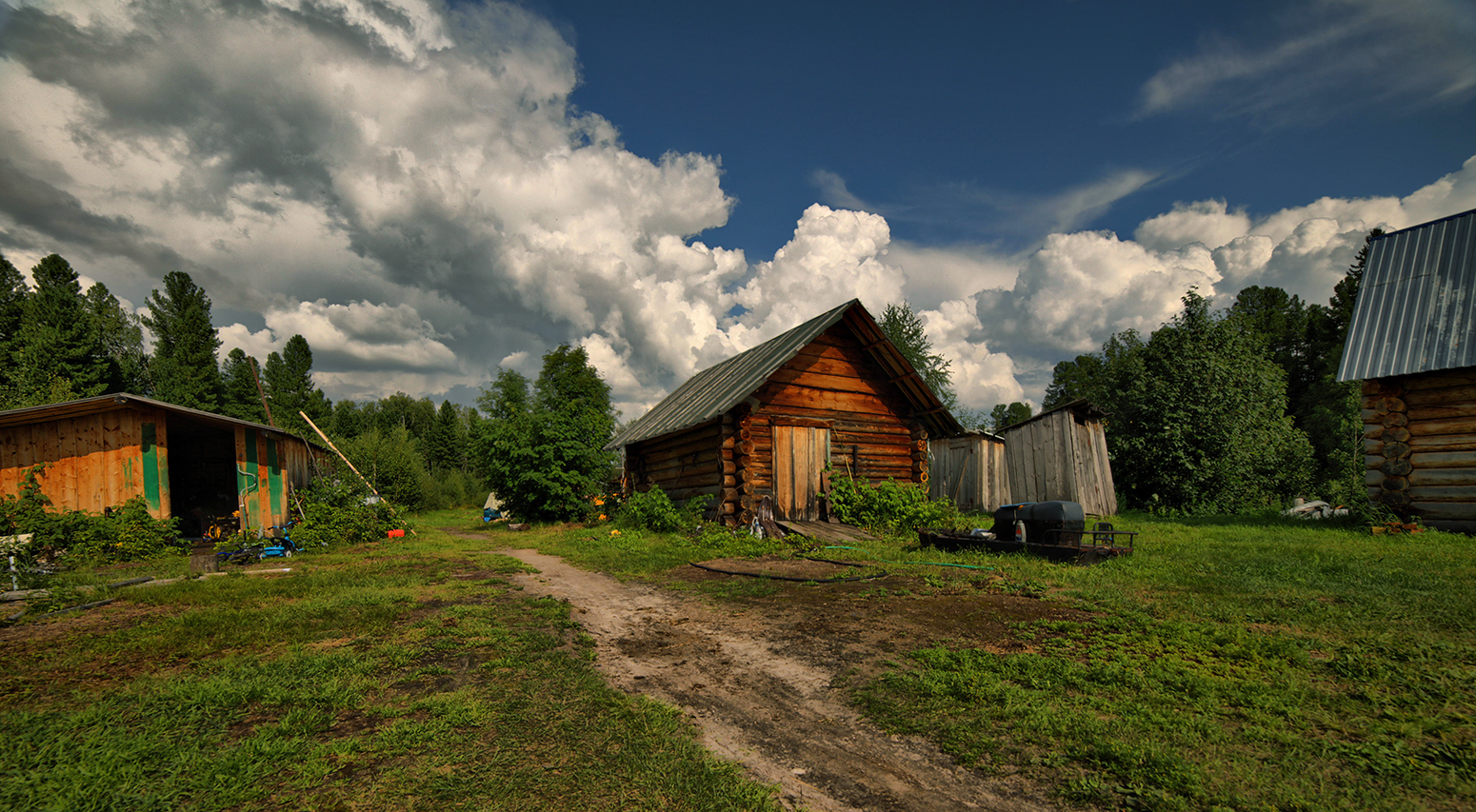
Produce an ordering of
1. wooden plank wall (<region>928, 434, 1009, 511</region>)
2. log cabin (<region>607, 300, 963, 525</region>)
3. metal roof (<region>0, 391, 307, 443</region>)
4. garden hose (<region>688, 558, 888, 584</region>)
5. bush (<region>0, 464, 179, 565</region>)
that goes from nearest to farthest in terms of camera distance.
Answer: garden hose (<region>688, 558, 888, 584</region>)
bush (<region>0, 464, 179, 565</region>)
metal roof (<region>0, 391, 307, 443</region>)
log cabin (<region>607, 300, 963, 525</region>)
wooden plank wall (<region>928, 434, 1009, 511</region>)

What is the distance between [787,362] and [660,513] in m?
5.36

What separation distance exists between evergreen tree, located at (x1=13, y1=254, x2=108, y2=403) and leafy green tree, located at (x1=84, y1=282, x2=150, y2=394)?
1006 millimetres

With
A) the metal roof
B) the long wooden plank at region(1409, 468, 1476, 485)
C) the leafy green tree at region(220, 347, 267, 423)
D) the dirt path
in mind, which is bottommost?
the dirt path

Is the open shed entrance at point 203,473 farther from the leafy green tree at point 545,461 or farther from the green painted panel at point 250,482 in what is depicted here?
the leafy green tree at point 545,461

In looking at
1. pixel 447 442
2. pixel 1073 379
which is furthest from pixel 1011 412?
pixel 447 442

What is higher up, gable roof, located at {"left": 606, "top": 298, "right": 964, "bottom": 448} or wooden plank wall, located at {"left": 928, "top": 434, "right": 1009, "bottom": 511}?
gable roof, located at {"left": 606, "top": 298, "right": 964, "bottom": 448}

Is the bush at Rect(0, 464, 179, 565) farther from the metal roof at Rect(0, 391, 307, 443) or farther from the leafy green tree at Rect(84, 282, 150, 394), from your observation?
the leafy green tree at Rect(84, 282, 150, 394)

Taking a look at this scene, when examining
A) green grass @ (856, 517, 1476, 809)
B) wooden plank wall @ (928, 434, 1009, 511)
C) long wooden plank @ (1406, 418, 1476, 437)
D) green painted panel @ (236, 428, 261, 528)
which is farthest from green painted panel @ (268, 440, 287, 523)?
long wooden plank @ (1406, 418, 1476, 437)

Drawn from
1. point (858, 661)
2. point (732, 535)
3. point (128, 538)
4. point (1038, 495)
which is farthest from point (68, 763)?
point (1038, 495)

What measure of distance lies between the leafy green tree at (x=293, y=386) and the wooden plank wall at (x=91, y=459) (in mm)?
39426

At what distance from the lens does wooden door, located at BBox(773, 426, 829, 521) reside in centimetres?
1495

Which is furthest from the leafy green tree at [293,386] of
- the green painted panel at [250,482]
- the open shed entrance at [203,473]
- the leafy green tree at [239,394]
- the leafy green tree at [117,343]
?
the green painted panel at [250,482]

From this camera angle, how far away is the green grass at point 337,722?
3.14m

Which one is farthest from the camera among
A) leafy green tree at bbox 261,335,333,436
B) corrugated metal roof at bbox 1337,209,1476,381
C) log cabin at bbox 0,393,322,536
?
leafy green tree at bbox 261,335,333,436
